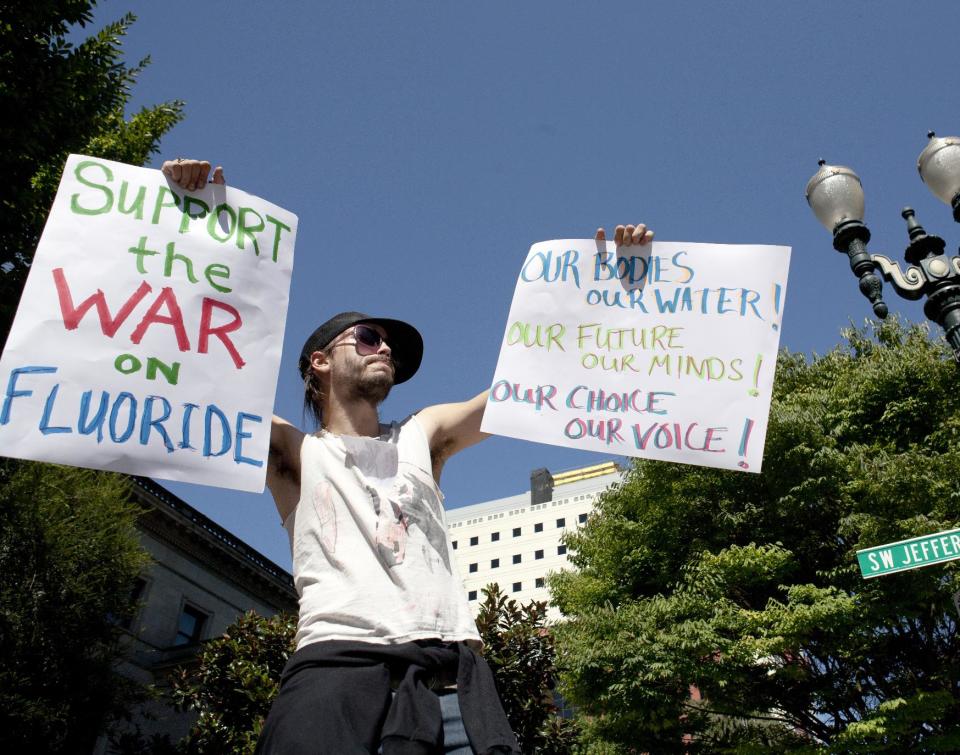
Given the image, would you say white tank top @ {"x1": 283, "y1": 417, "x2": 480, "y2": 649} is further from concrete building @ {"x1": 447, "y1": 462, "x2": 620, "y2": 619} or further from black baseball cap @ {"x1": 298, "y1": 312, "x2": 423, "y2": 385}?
concrete building @ {"x1": 447, "y1": 462, "x2": 620, "y2": 619}

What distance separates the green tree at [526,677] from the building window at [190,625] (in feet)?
53.6

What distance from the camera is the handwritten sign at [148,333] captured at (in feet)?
7.98

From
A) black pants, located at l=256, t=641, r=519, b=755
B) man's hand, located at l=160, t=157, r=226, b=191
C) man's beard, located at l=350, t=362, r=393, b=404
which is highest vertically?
man's hand, located at l=160, t=157, r=226, b=191

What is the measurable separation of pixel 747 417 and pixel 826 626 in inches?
440

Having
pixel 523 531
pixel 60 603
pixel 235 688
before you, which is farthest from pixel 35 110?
pixel 523 531

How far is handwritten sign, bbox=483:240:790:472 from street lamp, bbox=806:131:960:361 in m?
3.52

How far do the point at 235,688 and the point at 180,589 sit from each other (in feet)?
46.9

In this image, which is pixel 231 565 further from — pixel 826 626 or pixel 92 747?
pixel 826 626

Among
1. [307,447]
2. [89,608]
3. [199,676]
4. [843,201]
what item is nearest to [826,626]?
[843,201]

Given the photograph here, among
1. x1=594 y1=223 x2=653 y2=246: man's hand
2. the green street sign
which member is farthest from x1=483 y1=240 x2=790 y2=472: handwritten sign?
the green street sign

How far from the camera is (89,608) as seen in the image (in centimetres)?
1656

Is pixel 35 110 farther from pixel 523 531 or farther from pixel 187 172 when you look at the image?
pixel 523 531

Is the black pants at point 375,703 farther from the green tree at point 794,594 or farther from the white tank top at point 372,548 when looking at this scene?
the green tree at point 794,594

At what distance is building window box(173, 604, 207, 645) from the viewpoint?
83.3 ft
